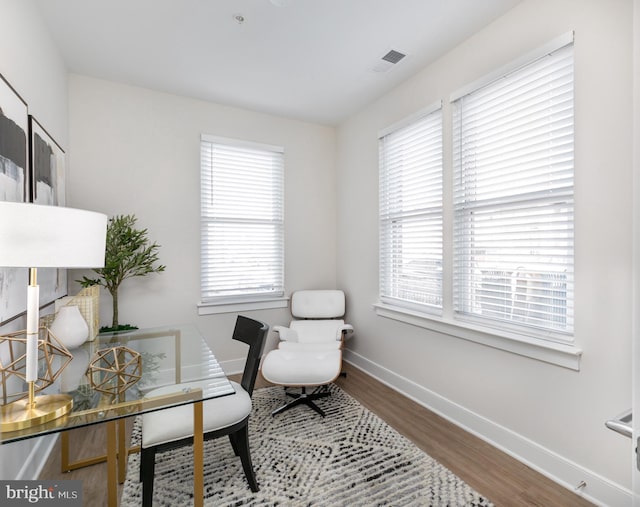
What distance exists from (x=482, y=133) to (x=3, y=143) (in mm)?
2734

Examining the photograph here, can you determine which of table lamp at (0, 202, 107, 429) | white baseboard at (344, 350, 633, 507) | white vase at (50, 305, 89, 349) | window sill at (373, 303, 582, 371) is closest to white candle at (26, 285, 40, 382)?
table lamp at (0, 202, 107, 429)

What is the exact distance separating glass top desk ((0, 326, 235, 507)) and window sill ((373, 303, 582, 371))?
1701mm

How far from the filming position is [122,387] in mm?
1429

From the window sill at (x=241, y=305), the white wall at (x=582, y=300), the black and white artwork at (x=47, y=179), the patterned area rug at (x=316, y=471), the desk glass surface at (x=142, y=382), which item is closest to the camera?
the desk glass surface at (x=142, y=382)

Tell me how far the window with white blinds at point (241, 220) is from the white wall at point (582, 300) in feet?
6.05

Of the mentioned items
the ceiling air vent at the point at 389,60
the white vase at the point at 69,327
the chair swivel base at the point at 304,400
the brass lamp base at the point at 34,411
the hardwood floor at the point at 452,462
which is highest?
the ceiling air vent at the point at 389,60

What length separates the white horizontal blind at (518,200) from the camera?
6.14 ft

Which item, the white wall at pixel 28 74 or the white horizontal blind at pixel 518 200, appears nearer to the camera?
the white wall at pixel 28 74

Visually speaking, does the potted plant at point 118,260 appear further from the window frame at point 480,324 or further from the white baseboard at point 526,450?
the white baseboard at point 526,450

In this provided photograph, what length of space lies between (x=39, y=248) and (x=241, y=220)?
2478mm

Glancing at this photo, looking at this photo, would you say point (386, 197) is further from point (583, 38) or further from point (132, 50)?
point (132, 50)

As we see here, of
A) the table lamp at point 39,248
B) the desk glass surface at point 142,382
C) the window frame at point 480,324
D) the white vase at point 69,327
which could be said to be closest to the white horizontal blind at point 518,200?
the window frame at point 480,324

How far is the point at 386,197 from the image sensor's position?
3252 mm

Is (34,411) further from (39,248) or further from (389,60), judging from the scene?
(389,60)
